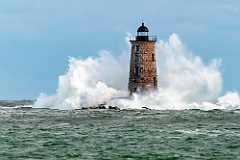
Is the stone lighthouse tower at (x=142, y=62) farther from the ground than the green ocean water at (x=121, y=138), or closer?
farther from the ground

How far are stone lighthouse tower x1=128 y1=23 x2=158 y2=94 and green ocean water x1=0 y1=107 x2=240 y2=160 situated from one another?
23425 millimetres

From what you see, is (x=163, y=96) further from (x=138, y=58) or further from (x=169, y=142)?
(x=169, y=142)

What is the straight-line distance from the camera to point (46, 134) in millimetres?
37469

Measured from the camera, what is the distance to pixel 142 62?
2874 inches

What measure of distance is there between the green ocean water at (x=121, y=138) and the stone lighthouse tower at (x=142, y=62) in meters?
23.4

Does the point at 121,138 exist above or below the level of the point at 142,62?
below

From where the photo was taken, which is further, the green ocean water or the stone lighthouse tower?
the stone lighthouse tower

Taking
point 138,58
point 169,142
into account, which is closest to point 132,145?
point 169,142

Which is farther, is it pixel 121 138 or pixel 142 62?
pixel 142 62

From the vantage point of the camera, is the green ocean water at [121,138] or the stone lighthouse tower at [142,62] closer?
the green ocean water at [121,138]

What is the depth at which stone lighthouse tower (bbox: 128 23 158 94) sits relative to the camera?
73.0 metres

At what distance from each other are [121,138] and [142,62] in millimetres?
38152

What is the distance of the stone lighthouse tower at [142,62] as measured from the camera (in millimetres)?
73000

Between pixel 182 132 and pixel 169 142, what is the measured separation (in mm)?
5064
